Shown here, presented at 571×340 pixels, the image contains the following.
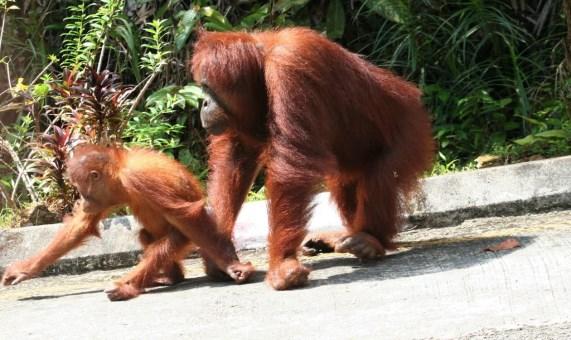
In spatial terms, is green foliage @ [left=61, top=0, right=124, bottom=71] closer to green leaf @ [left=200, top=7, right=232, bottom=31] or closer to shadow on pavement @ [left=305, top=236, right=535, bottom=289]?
green leaf @ [left=200, top=7, right=232, bottom=31]

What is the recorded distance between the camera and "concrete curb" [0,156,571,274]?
5.75 m

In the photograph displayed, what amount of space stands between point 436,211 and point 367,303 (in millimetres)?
2121

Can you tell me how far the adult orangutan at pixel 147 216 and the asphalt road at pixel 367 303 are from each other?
0.10 meters

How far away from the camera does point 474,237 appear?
5.14 m

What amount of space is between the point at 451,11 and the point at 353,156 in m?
3.72

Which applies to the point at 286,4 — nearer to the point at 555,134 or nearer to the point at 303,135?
the point at 555,134

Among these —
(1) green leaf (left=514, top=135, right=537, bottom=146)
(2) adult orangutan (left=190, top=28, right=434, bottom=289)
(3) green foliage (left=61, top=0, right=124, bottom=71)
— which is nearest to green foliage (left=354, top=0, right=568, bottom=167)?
(1) green leaf (left=514, top=135, right=537, bottom=146)

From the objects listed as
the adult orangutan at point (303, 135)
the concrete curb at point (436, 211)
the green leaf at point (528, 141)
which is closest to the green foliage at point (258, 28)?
the green leaf at point (528, 141)

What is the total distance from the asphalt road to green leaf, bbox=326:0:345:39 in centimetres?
324

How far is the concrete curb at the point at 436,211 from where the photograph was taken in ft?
18.9

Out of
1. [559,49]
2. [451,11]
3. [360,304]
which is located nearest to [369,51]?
[451,11]

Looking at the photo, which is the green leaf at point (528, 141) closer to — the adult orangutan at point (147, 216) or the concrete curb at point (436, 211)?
the concrete curb at point (436, 211)

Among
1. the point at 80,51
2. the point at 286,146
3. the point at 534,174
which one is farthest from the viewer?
the point at 80,51

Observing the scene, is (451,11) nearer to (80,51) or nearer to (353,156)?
(80,51)
